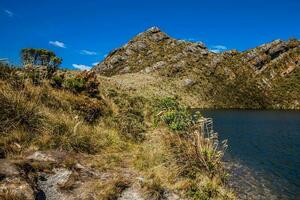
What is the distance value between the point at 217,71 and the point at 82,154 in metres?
162

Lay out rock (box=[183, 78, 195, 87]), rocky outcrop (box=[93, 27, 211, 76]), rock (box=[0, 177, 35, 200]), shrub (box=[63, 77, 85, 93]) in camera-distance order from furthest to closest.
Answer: rocky outcrop (box=[93, 27, 211, 76]) → rock (box=[183, 78, 195, 87]) → shrub (box=[63, 77, 85, 93]) → rock (box=[0, 177, 35, 200])

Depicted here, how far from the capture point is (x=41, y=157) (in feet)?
32.9

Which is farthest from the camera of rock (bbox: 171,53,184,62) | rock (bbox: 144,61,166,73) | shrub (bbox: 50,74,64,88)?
rock (bbox: 171,53,184,62)

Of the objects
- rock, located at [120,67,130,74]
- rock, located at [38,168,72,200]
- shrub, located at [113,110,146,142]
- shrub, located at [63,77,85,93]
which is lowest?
rock, located at [38,168,72,200]

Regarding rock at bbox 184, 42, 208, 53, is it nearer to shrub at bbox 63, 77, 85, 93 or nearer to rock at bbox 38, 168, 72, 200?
shrub at bbox 63, 77, 85, 93

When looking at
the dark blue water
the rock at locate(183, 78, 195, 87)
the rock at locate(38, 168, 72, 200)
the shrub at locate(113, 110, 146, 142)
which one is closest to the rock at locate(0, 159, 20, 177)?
the rock at locate(38, 168, 72, 200)

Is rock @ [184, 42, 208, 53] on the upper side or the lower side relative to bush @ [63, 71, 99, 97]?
upper

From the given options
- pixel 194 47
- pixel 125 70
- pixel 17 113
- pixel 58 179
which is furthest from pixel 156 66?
pixel 58 179

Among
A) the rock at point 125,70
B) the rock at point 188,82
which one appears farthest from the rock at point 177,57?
the rock at point 125,70

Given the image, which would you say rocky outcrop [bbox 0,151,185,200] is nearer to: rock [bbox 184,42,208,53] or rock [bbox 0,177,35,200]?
rock [bbox 0,177,35,200]

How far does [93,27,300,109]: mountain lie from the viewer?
150375 millimetres

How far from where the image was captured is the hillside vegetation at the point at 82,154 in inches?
353

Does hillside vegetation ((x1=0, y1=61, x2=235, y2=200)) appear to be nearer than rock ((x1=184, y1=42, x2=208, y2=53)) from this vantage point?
Yes

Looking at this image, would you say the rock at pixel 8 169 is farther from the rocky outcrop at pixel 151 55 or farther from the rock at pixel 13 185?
the rocky outcrop at pixel 151 55
